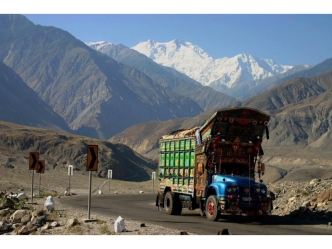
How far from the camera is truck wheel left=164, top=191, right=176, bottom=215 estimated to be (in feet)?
75.6

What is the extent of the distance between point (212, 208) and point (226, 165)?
1973mm

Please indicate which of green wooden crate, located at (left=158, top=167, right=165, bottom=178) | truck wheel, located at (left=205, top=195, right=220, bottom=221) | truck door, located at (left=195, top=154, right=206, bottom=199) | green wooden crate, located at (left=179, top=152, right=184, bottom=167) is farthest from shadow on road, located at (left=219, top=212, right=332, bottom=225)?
green wooden crate, located at (left=158, top=167, right=165, bottom=178)

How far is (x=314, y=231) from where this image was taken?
56.2 feet

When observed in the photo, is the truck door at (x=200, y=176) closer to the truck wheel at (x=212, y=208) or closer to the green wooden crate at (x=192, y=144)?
the green wooden crate at (x=192, y=144)

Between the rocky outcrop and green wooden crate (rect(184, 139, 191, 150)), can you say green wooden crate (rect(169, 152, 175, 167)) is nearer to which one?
green wooden crate (rect(184, 139, 191, 150))

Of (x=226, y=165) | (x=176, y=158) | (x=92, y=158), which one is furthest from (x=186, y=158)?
(x=92, y=158)

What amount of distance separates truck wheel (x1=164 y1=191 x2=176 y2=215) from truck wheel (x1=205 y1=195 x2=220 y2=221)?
3.30 meters

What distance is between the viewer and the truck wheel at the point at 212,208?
19016 mm

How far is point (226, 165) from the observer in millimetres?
20531

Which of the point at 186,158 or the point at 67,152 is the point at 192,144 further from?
the point at 67,152

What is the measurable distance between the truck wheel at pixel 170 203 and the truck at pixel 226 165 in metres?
0.63

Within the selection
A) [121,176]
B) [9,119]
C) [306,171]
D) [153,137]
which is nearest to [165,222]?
[121,176]

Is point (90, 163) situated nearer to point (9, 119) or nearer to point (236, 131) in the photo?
point (236, 131)

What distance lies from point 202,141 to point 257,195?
123 inches
